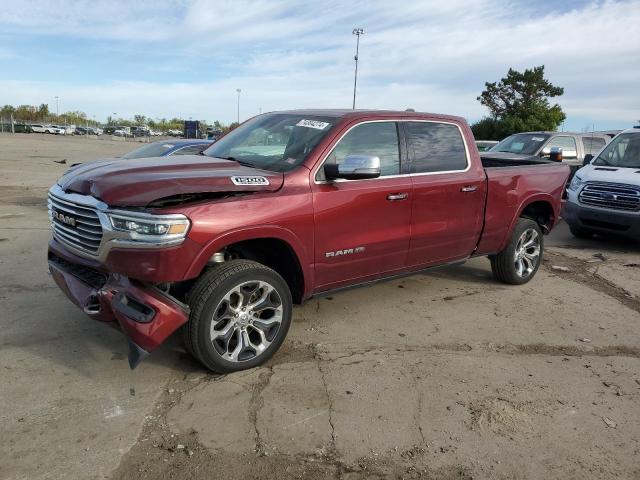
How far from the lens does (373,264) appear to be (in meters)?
4.55

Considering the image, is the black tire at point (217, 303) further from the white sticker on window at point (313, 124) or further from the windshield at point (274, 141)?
the white sticker on window at point (313, 124)

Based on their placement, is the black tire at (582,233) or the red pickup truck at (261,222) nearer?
the red pickup truck at (261,222)

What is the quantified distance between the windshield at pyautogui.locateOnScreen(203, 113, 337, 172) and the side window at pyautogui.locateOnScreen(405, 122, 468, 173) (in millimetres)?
863

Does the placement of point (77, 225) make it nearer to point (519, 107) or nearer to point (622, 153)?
point (622, 153)

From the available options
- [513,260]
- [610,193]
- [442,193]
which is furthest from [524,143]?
[442,193]

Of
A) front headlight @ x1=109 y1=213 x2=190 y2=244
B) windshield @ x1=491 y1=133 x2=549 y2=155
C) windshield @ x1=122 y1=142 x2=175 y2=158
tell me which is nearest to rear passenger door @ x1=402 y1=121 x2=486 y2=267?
front headlight @ x1=109 y1=213 x2=190 y2=244

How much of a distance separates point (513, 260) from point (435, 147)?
72.5 inches

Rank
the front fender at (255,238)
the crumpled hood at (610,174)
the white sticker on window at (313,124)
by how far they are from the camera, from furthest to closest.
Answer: the crumpled hood at (610,174)
the white sticker on window at (313,124)
the front fender at (255,238)

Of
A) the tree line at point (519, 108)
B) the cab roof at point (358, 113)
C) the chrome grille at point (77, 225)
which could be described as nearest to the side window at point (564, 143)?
the cab roof at point (358, 113)

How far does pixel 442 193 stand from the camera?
16.2 ft

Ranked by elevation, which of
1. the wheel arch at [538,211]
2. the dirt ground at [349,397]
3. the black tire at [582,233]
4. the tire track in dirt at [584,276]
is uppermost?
the wheel arch at [538,211]

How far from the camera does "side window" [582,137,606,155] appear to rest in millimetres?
12578

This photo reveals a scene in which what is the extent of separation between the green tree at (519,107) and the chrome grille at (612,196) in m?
34.1

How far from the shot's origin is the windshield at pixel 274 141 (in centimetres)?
424
